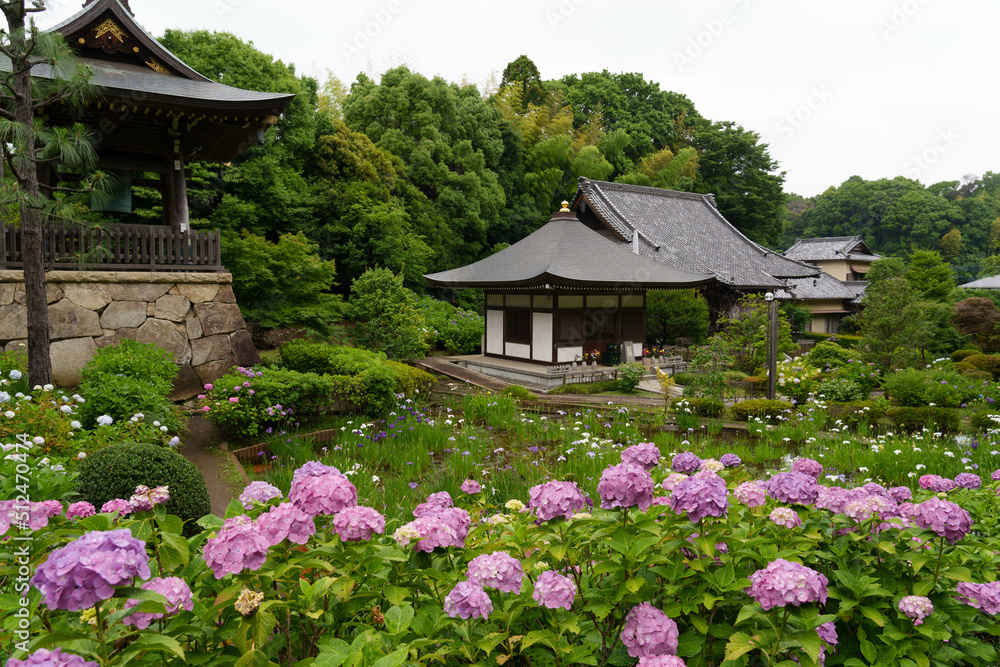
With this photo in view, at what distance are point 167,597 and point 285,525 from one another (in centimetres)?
37

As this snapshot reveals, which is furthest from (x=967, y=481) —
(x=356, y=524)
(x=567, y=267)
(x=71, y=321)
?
(x=567, y=267)

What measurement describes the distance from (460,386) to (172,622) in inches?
451

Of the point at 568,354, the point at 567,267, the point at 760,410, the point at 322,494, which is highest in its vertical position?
the point at 567,267

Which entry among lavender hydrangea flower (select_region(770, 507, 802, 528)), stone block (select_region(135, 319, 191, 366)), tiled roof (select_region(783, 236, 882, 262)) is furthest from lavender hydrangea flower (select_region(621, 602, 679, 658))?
tiled roof (select_region(783, 236, 882, 262))

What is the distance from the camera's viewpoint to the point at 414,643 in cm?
161

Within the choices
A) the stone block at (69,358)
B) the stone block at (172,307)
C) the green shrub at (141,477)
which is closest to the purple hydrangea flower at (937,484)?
the green shrub at (141,477)

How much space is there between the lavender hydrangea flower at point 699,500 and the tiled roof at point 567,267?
11.7 metres

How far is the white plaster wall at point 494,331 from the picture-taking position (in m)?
17.3

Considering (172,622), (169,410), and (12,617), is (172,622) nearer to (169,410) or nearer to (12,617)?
(12,617)

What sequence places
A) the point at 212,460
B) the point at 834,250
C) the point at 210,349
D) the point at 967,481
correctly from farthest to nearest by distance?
the point at 834,250
the point at 210,349
the point at 212,460
the point at 967,481

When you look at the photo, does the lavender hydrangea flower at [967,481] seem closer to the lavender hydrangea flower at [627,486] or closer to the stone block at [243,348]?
the lavender hydrangea flower at [627,486]

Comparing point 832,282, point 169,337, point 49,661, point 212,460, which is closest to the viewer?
point 49,661

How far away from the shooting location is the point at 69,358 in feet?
26.5

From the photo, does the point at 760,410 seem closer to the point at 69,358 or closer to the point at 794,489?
the point at 794,489
